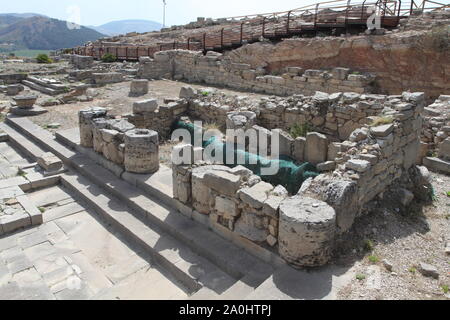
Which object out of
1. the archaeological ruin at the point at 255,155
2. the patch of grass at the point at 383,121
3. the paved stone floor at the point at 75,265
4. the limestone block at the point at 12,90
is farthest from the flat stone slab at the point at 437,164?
the limestone block at the point at 12,90

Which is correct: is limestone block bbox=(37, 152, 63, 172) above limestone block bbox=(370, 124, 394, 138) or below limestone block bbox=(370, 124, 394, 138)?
below

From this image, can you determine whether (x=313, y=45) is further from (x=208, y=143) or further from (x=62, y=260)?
(x=62, y=260)

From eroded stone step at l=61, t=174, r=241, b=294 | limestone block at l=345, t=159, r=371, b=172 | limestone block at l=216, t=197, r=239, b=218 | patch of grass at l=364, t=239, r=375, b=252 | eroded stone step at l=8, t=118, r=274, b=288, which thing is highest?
limestone block at l=345, t=159, r=371, b=172

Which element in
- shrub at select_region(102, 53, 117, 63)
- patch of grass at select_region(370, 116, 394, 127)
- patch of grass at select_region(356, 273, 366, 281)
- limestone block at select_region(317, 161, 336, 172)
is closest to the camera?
patch of grass at select_region(356, 273, 366, 281)

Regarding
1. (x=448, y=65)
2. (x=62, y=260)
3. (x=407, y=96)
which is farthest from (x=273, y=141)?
(x=448, y=65)

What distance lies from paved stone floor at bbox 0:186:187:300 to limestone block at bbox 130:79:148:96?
9.27 m

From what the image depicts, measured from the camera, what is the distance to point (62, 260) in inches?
222

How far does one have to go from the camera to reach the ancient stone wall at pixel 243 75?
44.7 feet

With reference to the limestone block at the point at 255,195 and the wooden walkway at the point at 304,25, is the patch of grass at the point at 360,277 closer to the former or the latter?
the limestone block at the point at 255,195

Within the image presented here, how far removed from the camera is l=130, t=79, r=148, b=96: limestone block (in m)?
15.2

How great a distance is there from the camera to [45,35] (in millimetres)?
145250

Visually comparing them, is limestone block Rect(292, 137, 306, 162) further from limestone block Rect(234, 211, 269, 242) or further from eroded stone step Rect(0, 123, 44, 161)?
eroded stone step Rect(0, 123, 44, 161)

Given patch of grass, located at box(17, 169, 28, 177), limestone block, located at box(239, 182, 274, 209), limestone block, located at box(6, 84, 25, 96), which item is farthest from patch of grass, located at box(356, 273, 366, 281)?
limestone block, located at box(6, 84, 25, 96)

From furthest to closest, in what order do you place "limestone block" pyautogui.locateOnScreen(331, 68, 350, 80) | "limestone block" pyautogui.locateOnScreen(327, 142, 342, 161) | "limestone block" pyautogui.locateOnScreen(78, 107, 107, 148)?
1. "limestone block" pyautogui.locateOnScreen(331, 68, 350, 80)
2. "limestone block" pyautogui.locateOnScreen(78, 107, 107, 148)
3. "limestone block" pyautogui.locateOnScreen(327, 142, 342, 161)
